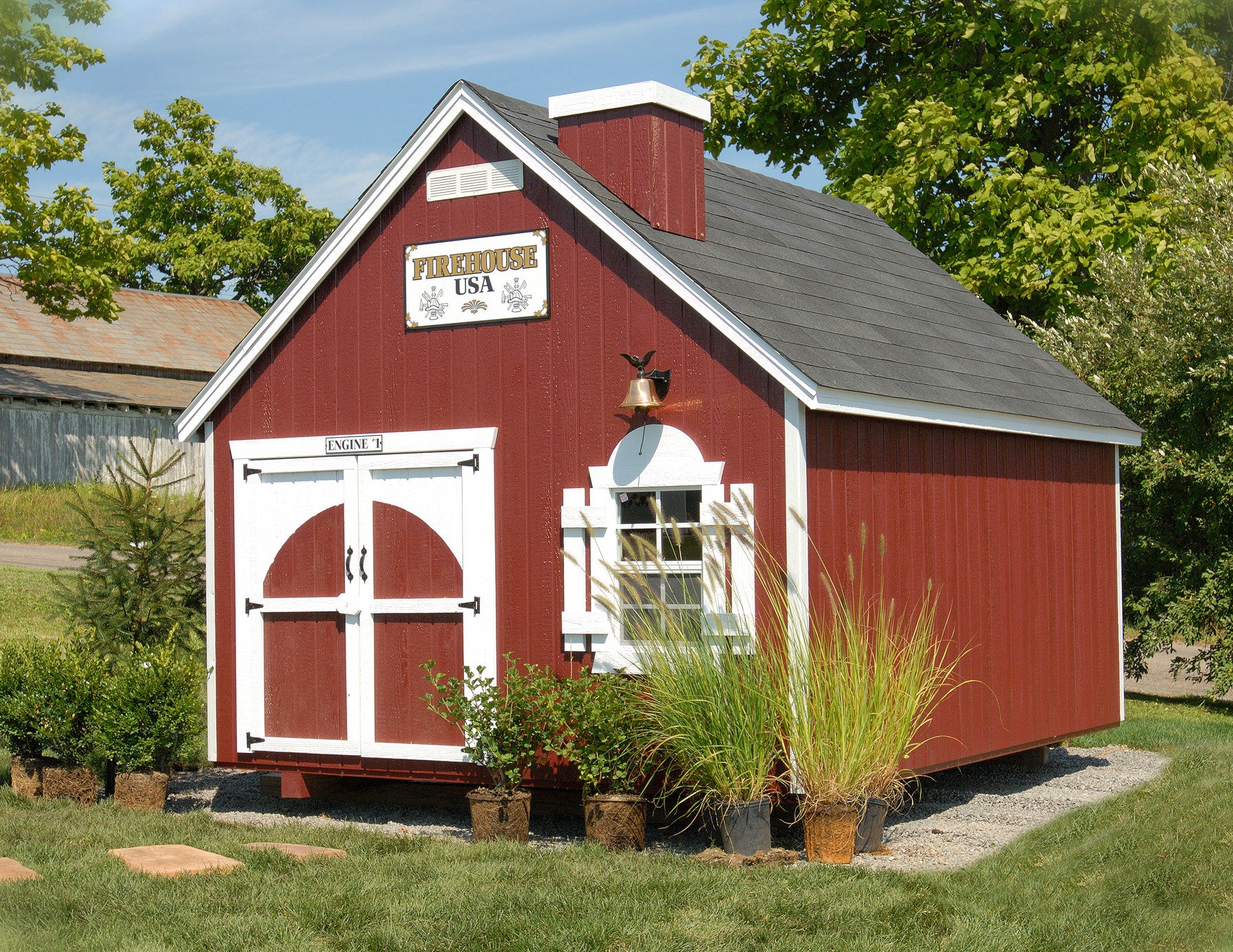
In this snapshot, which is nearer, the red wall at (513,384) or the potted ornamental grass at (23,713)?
the red wall at (513,384)

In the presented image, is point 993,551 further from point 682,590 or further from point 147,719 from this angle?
point 147,719

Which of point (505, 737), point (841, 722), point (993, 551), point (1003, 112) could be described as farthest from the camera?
point (1003, 112)

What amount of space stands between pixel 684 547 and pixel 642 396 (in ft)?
3.22

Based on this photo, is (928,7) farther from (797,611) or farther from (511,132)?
(797,611)

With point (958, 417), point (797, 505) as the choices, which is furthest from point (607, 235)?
point (958, 417)

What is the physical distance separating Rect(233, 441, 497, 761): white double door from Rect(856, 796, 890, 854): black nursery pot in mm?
2629

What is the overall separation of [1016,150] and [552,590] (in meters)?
12.7

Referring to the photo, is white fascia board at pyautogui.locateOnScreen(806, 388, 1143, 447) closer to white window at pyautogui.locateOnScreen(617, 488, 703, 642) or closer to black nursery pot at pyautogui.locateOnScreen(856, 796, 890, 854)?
white window at pyautogui.locateOnScreen(617, 488, 703, 642)

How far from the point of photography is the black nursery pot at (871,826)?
8273 mm

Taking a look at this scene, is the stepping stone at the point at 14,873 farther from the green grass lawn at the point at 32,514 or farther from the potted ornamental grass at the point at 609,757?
the green grass lawn at the point at 32,514

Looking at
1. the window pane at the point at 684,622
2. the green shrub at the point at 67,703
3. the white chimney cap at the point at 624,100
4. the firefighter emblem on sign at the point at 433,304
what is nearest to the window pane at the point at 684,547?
the window pane at the point at 684,622

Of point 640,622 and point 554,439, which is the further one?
point 554,439

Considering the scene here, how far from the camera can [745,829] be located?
794cm

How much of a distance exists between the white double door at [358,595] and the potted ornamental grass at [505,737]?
58cm
